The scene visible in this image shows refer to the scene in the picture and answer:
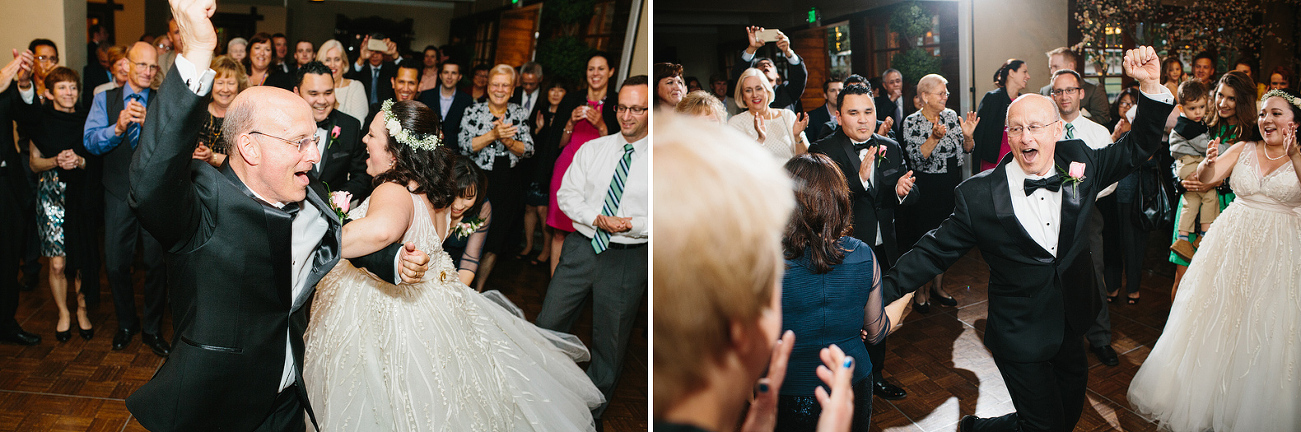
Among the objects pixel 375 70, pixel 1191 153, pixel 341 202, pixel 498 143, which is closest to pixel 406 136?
pixel 341 202

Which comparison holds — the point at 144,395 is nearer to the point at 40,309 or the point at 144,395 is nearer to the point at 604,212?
the point at 604,212

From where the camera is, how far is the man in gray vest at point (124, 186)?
3316 millimetres

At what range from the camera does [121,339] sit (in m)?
3.56

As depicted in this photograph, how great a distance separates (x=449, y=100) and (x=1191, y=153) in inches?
150

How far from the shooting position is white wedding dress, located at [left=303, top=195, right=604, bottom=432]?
2.13 metres

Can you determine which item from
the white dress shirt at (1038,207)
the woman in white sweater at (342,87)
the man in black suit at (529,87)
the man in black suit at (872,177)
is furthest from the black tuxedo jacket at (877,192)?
the man in black suit at (529,87)

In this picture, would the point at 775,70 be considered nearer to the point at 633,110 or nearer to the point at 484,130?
the point at 633,110

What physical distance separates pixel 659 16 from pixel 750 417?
2.63ft

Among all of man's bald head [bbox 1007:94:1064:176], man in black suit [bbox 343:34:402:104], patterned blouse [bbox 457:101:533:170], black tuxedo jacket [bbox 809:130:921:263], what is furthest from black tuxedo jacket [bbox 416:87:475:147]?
man's bald head [bbox 1007:94:1064:176]

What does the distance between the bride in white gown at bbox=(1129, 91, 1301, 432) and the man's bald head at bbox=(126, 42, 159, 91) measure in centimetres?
416

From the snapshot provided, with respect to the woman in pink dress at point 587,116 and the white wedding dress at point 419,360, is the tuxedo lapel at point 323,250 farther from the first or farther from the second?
the woman in pink dress at point 587,116

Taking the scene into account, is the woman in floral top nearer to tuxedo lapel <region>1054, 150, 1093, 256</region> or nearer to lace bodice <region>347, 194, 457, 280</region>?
lace bodice <region>347, 194, 457, 280</region>

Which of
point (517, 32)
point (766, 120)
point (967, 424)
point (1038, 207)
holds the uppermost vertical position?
point (517, 32)

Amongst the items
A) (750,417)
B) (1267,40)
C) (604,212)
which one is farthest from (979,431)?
(1267,40)
